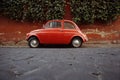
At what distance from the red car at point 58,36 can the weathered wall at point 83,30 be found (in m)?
2.59

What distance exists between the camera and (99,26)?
1620 cm

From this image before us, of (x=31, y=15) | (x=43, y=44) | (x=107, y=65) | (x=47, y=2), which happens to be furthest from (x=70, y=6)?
(x=107, y=65)

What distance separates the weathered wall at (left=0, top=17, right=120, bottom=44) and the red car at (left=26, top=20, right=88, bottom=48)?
2.59 meters

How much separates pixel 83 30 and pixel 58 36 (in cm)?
307

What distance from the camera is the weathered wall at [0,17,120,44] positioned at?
52.4 feet

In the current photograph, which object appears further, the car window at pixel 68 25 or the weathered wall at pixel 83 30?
the weathered wall at pixel 83 30

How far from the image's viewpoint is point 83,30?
53.1 ft

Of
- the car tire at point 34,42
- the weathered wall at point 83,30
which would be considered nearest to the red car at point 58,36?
the car tire at point 34,42

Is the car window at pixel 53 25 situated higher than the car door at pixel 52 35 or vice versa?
the car window at pixel 53 25

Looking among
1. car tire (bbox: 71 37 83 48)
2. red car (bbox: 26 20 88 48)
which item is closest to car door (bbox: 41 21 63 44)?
red car (bbox: 26 20 88 48)

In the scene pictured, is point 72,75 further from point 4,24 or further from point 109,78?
point 4,24

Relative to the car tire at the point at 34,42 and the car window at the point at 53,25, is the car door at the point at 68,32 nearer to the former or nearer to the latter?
the car window at the point at 53,25

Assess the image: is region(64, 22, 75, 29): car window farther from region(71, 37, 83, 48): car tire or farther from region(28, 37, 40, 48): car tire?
region(28, 37, 40, 48): car tire

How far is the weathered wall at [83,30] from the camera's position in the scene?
16.0 metres
